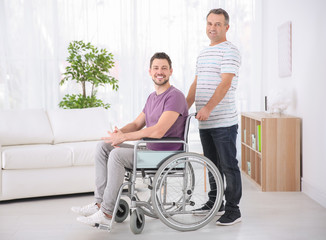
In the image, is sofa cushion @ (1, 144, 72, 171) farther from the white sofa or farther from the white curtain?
the white curtain

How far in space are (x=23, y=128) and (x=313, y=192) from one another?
263cm

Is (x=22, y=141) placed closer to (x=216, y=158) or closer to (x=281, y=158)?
(x=216, y=158)

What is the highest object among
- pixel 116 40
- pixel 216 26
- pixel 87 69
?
pixel 116 40

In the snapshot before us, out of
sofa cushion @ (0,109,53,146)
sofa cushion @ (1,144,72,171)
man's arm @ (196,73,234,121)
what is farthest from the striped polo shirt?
sofa cushion @ (0,109,53,146)

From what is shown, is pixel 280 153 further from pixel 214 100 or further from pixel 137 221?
pixel 137 221

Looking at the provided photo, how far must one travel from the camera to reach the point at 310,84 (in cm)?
379

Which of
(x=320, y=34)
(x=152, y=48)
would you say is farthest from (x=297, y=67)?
(x=152, y=48)

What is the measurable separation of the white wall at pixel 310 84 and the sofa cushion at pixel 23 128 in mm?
2346

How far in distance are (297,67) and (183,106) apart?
1.79 m

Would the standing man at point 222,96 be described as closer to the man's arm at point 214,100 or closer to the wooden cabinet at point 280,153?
the man's arm at point 214,100

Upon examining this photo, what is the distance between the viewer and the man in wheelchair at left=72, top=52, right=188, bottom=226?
105 inches

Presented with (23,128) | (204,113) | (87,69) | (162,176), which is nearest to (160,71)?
(204,113)

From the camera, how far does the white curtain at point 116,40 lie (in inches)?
222

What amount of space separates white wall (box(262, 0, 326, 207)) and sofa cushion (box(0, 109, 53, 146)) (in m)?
2.35
